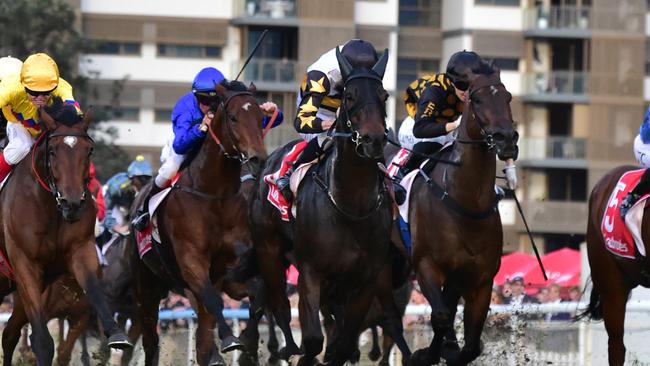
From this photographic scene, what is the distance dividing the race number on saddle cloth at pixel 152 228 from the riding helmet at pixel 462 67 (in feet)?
7.57

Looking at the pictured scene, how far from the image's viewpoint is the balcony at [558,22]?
40.9 meters

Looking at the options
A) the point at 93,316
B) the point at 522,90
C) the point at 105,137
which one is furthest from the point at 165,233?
the point at 522,90

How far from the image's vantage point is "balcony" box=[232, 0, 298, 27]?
3972 cm

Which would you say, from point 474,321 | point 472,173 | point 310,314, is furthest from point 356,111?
point 474,321

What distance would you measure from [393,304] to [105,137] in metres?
27.1

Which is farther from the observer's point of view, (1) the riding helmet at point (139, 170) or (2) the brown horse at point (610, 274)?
(1) the riding helmet at point (139, 170)

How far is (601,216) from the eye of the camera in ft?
37.3

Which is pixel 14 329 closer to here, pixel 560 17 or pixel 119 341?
pixel 119 341

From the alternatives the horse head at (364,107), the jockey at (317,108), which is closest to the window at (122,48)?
the jockey at (317,108)

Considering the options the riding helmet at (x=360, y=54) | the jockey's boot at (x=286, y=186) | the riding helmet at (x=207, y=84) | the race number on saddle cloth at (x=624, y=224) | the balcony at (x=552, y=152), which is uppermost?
the riding helmet at (x=360, y=54)

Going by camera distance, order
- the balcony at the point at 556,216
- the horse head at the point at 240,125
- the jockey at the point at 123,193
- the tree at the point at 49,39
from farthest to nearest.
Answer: the balcony at the point at 556,216
the tree at the point at 49,39
the jockey at the point at 123,193
the horse head at the point at 240,125

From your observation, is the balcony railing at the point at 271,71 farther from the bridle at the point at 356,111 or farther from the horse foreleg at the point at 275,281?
the bridle at the point at 356,111

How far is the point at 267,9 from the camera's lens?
132 ft

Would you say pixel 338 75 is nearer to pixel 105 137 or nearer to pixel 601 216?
pixel 601 216
